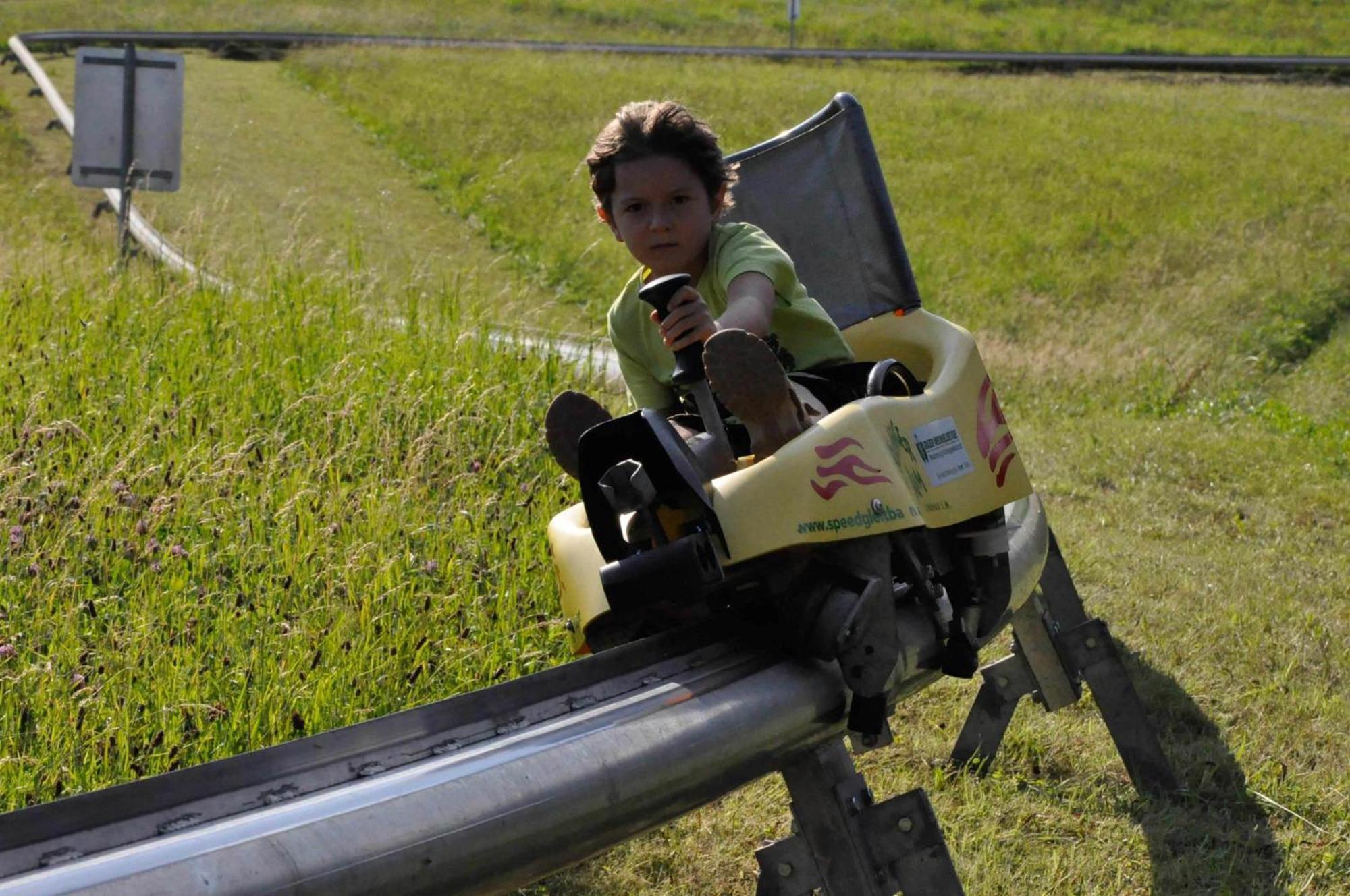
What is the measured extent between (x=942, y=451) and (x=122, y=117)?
7.76 m

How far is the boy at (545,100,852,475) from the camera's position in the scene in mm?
3062

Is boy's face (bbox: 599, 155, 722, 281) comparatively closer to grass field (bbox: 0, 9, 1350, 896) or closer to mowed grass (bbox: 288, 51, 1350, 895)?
grass field (bbox: 0, 9, 1350, 896)

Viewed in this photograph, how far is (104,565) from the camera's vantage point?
150 inches

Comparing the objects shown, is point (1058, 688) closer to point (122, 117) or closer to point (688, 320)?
point (688, 320)

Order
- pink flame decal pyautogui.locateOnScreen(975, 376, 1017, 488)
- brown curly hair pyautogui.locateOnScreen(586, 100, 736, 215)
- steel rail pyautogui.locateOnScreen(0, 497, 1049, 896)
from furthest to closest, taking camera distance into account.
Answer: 1. pink flame decal pyautogui.locateOnScreen(975, 376, 1017, 488)
2. brown curly hair pyautogui.locateOnScreen(586, 100, 736, 215)
3. steel rail pyautogui.locateOnScreen(0, 497, 1049, 896)

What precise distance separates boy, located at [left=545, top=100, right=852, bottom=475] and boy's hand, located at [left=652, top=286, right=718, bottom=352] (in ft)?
0.57

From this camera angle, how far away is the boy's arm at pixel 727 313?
270cm

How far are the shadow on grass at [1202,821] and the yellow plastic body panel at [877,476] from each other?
3.35 feet

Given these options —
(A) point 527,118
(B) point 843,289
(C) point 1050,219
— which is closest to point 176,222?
(A) point 527,118

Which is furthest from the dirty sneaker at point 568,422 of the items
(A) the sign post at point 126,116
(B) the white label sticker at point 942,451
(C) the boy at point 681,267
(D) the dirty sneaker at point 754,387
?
(A) the sign post at point 126,116

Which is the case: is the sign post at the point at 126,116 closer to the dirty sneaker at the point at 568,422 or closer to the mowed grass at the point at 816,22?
the dirty sneaker at the point at 568,422

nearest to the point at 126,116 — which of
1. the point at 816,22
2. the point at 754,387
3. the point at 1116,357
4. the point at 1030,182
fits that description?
the point at 1116,357

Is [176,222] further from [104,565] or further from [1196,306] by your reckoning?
[104,565]

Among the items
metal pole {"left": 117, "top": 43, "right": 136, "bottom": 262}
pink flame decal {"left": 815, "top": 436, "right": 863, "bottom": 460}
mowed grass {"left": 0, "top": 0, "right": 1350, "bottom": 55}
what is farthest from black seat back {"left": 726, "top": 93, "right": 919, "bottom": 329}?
mowed grass {"left": 0, "top": 0, "right": 1350, "bottom": 55}
